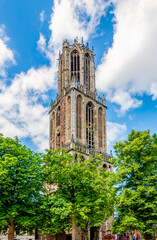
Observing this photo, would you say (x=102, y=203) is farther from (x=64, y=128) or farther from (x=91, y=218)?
(x=64, y=128)

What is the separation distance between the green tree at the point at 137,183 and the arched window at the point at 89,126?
89.1 feet

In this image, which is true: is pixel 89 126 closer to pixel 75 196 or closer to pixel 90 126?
pixel 90 126

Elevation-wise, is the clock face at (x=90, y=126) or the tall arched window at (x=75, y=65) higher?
the tall arched window at (x=75, y=65)

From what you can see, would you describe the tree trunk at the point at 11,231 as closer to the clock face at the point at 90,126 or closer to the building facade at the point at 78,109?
the building facade at the point at 78,109

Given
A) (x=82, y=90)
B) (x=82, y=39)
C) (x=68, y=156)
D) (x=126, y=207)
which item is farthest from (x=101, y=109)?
(x=126, y=207)

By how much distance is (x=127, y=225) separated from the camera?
2098cm

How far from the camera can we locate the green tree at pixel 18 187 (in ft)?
67.7

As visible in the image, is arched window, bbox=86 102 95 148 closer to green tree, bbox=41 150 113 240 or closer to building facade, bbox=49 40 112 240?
building facade, bbox=49 40 112 240

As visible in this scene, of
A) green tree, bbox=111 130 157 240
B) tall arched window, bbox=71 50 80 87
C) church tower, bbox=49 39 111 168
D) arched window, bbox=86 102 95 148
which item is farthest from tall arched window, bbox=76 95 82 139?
green tree, bbox=111 130 157 240

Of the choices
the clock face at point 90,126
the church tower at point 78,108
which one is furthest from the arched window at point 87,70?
the clock face at point 90,126

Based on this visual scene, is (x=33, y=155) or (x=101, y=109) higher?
(x=101, y=109)

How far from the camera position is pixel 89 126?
5334 cm

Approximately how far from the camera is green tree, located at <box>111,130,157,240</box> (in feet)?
68.8

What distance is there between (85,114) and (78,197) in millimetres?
32408
